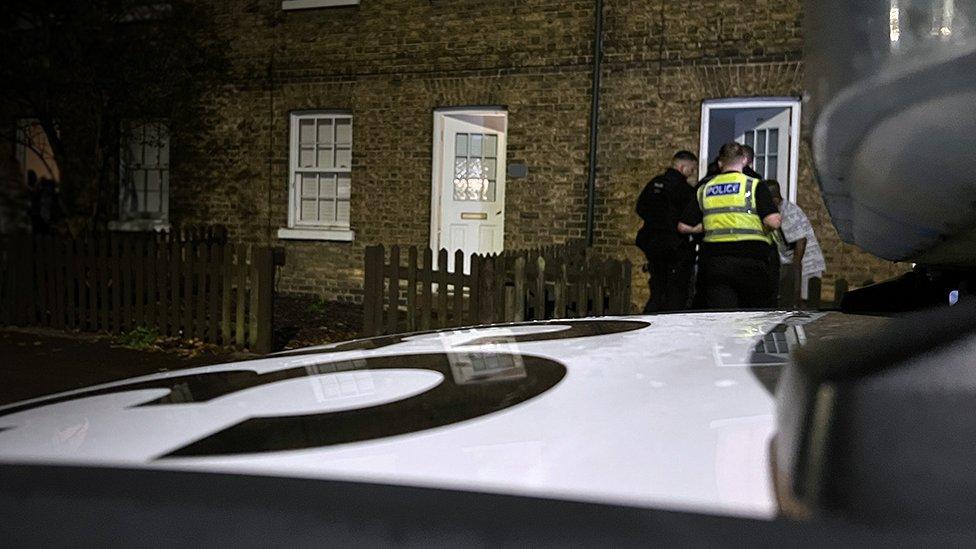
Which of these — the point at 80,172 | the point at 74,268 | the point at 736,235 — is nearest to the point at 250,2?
the point at 80,172

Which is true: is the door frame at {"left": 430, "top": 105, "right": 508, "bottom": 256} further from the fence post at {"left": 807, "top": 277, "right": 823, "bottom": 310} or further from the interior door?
the fence post at {"left": 807, "top": 277, "right": 823, "bottom": 310}

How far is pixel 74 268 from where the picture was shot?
934 centimetres

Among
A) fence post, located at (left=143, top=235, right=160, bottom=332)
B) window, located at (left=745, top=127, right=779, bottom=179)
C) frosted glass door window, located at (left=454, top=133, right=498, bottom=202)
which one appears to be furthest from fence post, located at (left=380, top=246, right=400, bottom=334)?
window, located at (left=745, top=127, right=779, bottom=179)

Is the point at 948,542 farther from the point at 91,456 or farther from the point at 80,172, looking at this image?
the point at 80,172

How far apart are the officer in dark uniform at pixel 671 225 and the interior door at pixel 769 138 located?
7.97 ft

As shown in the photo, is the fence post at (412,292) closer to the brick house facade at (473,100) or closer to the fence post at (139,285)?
the fence post at (139,285)

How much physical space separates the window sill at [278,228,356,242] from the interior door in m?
5.48

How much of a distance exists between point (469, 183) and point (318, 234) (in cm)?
240

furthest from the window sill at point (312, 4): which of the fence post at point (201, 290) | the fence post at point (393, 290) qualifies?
the fence post at point (393, 290)

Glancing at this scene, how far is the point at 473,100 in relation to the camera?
1142cm

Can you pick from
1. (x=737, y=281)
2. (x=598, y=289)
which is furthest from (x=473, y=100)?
(x=737, y=281)

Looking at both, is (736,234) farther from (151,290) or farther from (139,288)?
(139,288)

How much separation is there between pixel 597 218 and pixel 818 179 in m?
9.92

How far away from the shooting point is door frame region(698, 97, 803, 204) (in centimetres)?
1009
